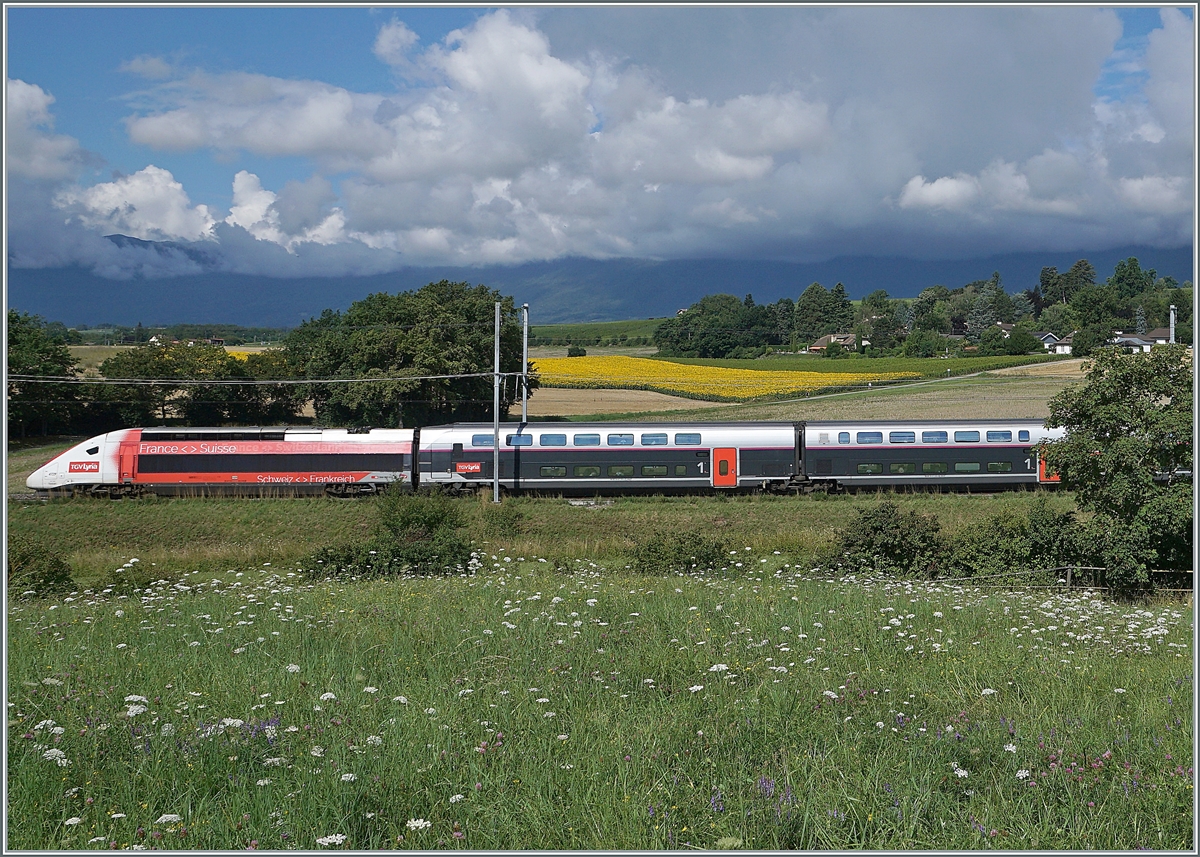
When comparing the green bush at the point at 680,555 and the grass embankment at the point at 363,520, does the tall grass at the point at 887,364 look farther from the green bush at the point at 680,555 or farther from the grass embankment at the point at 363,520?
the green bush at the point at 680,555

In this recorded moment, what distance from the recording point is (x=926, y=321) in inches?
4705

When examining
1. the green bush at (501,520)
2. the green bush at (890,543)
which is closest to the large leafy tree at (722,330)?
the green bush at (501,520)

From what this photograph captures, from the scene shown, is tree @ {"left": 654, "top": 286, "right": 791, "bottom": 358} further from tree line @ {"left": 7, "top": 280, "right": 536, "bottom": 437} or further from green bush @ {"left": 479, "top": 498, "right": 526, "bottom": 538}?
green bush @ {"left": 479, "top": 498, "right": 526, "bottom": 538}

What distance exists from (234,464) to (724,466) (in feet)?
66.8

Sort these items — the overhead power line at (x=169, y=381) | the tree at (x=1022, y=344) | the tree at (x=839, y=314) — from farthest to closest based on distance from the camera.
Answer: the tree at (x=839, y=314) → the tree at (x=1022, y=344) → the overhead power line at (x=169, y=381)

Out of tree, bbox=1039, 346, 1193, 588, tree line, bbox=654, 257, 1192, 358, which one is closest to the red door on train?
tree, bbox=1039, 346, 1193, 588

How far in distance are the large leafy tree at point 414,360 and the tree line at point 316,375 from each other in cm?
7

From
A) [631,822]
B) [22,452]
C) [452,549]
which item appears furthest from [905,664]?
[22,452]

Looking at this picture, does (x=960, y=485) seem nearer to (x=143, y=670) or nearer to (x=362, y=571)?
(x=362, y=571)

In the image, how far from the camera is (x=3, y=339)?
6.83 meters

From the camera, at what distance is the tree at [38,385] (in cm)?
5259

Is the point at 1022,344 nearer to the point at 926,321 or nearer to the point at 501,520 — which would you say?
the point at 926,321

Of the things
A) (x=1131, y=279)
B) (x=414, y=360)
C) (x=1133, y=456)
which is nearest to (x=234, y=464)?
(x=414, y=360)

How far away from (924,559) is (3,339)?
61.9 ft
